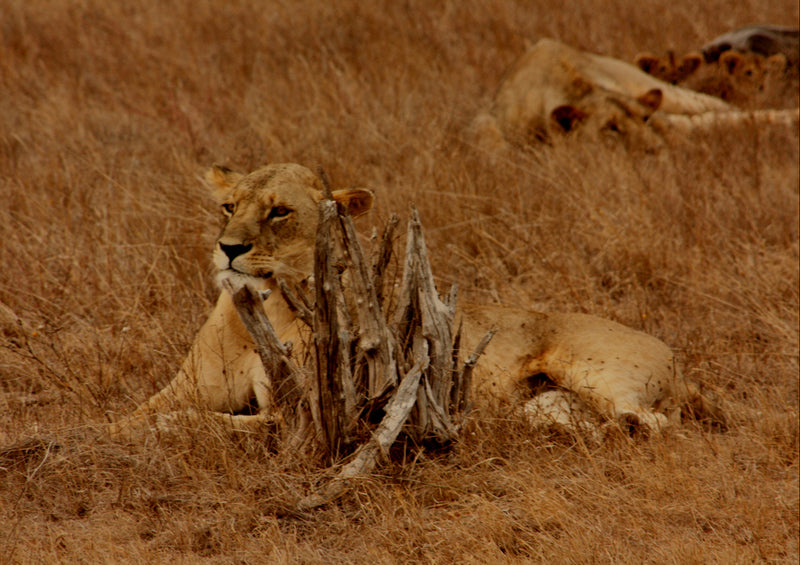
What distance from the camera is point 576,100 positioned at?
839 cm

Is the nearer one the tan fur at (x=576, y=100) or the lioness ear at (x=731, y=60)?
the tan fur at (x=576, y=100)

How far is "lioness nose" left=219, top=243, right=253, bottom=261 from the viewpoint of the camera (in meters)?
3.97

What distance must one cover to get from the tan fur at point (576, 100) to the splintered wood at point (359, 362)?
4.33 m

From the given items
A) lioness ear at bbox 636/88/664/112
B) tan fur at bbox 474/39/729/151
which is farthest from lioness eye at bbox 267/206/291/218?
lioness ear at bbox 636/88/664/112

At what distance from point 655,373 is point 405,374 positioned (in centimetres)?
126

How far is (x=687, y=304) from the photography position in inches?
213

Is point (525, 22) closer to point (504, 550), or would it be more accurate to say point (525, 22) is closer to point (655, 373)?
point (655, 373)

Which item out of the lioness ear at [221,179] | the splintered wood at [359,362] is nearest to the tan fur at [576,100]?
the lioness ear at [221,179]

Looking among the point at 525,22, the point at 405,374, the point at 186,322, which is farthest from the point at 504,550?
the point at 525,22

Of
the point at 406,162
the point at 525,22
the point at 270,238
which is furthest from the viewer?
the point at 525,22

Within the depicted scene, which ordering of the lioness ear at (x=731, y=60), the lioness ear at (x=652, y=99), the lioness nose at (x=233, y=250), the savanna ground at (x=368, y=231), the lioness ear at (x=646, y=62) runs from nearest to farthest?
the savanna ground at (x=368, y=231)
the lioness nose at (x=233, y=250)
the lioness ear at (x=652, y=99)
the lioness ear at (x=731, y=60)
the lioness ear at (x=646, y=62)

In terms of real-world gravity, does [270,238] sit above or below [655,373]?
above

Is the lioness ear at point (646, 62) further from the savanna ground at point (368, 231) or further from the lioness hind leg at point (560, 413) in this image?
the lioness hind leg at point (560, 413)

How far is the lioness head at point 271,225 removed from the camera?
401 cm
